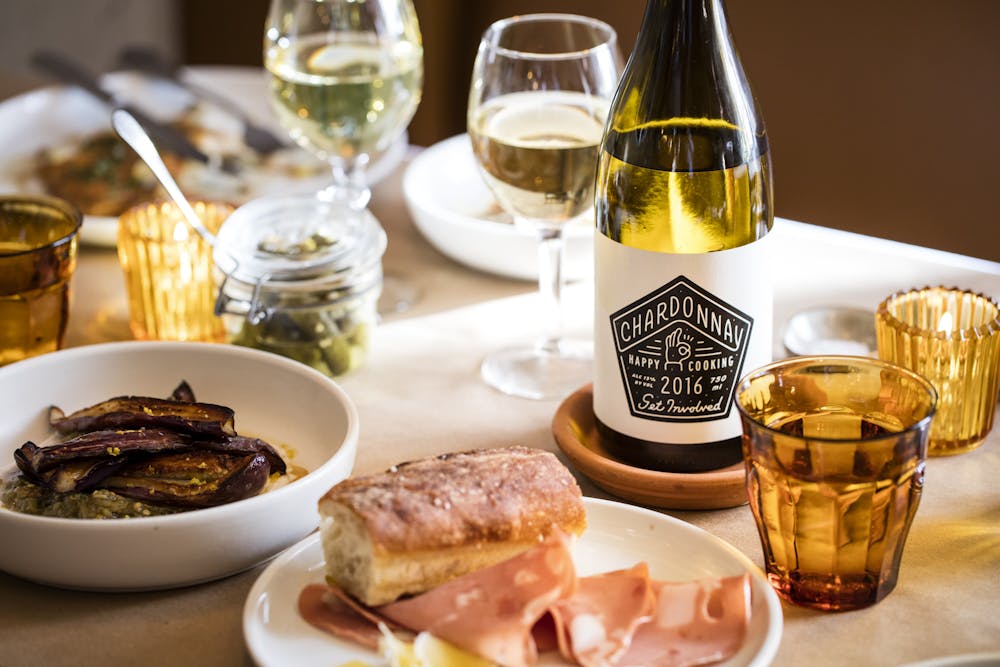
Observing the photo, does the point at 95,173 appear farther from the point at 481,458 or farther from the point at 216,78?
the point at 481,458

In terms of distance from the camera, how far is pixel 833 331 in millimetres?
1279

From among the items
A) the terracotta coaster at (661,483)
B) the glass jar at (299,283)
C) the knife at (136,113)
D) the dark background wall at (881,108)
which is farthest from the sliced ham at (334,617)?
the dark background wall at (881,108)

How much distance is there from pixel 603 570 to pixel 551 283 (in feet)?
1.46

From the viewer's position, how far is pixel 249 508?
89 cm

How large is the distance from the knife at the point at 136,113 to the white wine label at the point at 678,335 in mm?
927

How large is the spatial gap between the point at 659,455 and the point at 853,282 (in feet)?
1.74

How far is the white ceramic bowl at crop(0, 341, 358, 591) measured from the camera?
0.87m

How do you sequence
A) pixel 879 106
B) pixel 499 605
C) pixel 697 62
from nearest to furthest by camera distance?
1. pixel 499 605
2. pixel 697 62
3. pixel 879 106

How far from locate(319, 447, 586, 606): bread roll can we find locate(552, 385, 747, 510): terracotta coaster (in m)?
0.11

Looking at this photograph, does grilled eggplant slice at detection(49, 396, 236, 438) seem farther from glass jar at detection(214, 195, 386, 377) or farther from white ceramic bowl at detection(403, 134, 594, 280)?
white ceramic bowl at detection(403, 134, 594, 280)

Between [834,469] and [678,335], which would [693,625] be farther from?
[678,335]

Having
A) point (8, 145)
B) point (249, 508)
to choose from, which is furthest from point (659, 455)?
point (8, 145)

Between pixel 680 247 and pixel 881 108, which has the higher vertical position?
pixel 680 247

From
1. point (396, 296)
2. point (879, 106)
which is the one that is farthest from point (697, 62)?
point (879, 106)
